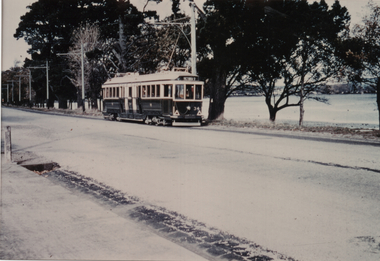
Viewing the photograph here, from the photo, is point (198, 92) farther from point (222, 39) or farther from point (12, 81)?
point (12, 81)

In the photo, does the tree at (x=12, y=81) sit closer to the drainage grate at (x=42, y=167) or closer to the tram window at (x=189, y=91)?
the drainage grate at (x=42, y=167)

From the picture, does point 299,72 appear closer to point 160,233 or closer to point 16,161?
point 16,161

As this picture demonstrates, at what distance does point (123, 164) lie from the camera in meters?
10.7

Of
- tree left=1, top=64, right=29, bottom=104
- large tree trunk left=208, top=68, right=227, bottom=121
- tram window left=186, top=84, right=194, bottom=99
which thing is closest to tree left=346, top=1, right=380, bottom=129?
tram window left=186, top=84, right=194, bottom=99

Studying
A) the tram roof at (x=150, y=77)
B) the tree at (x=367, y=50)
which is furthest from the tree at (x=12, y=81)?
the tree at (x=367, y=50)

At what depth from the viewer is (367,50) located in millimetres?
17062

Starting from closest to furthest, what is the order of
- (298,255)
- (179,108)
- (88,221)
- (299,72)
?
1. (298,255)
2. (88,221)
3. (179,108)
4. (299,72)

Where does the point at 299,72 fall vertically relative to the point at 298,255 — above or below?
above

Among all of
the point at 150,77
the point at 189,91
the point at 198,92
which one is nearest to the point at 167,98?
the point at 189,91

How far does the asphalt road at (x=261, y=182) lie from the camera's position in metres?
5.18

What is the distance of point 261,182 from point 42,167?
19.2 feet

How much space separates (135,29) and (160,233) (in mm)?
38070

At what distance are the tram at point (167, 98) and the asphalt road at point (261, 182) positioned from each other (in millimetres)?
8547

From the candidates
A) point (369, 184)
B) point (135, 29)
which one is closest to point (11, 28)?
point (369, 184)
